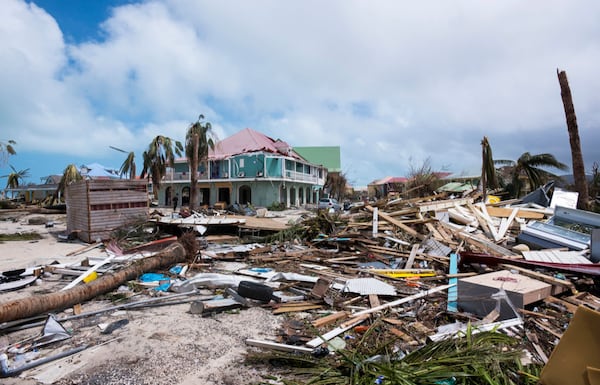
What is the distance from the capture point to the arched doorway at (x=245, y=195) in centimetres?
3625

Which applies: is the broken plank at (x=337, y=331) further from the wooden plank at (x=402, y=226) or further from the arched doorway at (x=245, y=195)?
the arched doorway at (x=245, y=195)

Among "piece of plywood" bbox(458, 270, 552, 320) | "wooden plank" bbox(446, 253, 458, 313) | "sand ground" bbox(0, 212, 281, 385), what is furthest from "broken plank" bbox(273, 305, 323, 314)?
"piece of plywood" bbox(458, 270, 552, 320)

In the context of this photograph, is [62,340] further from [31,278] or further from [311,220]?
[311,220]

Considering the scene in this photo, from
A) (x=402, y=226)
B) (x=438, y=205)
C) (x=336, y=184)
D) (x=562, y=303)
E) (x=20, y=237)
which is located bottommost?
(x=562, y=303)

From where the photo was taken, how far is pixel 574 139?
12172 mm

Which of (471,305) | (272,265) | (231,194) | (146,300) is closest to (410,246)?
(272,265)

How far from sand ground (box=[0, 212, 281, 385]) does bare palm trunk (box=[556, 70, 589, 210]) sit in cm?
1274

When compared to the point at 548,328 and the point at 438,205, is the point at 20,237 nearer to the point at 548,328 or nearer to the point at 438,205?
the point at 438,205

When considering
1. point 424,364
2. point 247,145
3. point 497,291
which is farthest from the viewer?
point 247,145

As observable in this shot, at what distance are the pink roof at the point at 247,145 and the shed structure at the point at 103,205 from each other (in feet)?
73.3

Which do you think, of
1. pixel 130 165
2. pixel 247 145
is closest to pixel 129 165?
pixel 130 165

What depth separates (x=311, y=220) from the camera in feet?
39.1

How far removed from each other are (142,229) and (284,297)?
8759 mm

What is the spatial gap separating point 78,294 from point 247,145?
106ft
